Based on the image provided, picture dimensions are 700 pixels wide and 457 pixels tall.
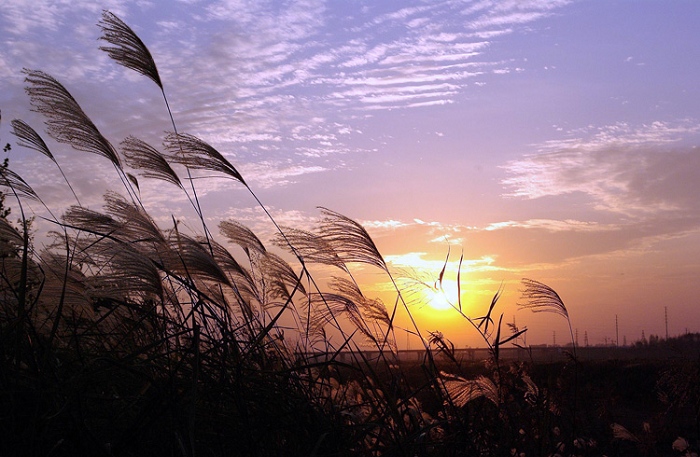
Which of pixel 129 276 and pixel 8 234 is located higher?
pixel 8 234

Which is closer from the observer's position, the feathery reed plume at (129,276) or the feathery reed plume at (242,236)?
the feathery reed plume at (129,276)

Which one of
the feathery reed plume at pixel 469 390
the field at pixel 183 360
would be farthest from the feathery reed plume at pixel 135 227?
the feathery reed plume at pixel 469 390

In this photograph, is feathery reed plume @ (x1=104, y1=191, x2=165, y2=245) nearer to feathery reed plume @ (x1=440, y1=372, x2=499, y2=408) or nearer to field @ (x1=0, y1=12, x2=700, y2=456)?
field @ (x1=0, y1=12, x2=700, y2=456)

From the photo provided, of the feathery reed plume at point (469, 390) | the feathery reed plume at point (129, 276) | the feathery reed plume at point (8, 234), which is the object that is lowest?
the feathery reed plume at point (469, 390)

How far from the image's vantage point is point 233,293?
3.25 meters

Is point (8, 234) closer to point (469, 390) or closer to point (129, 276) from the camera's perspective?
point (129, 276)

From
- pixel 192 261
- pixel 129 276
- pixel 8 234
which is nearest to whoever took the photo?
pixel 129 276

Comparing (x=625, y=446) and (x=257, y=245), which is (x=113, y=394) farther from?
(x=625, y=446)

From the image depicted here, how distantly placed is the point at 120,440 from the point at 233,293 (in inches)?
50.3

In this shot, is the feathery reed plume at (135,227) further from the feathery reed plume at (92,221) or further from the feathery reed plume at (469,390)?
the feathery reed plume at (469,390)

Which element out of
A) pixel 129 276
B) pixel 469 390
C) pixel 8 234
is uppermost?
pixel 8 234

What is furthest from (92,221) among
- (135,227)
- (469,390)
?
(469,390)

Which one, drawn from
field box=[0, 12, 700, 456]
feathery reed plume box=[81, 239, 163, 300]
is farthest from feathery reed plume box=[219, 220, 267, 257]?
feathery reed plume box=[81, 239, 163, 300]

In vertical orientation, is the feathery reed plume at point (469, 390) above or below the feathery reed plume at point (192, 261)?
below
